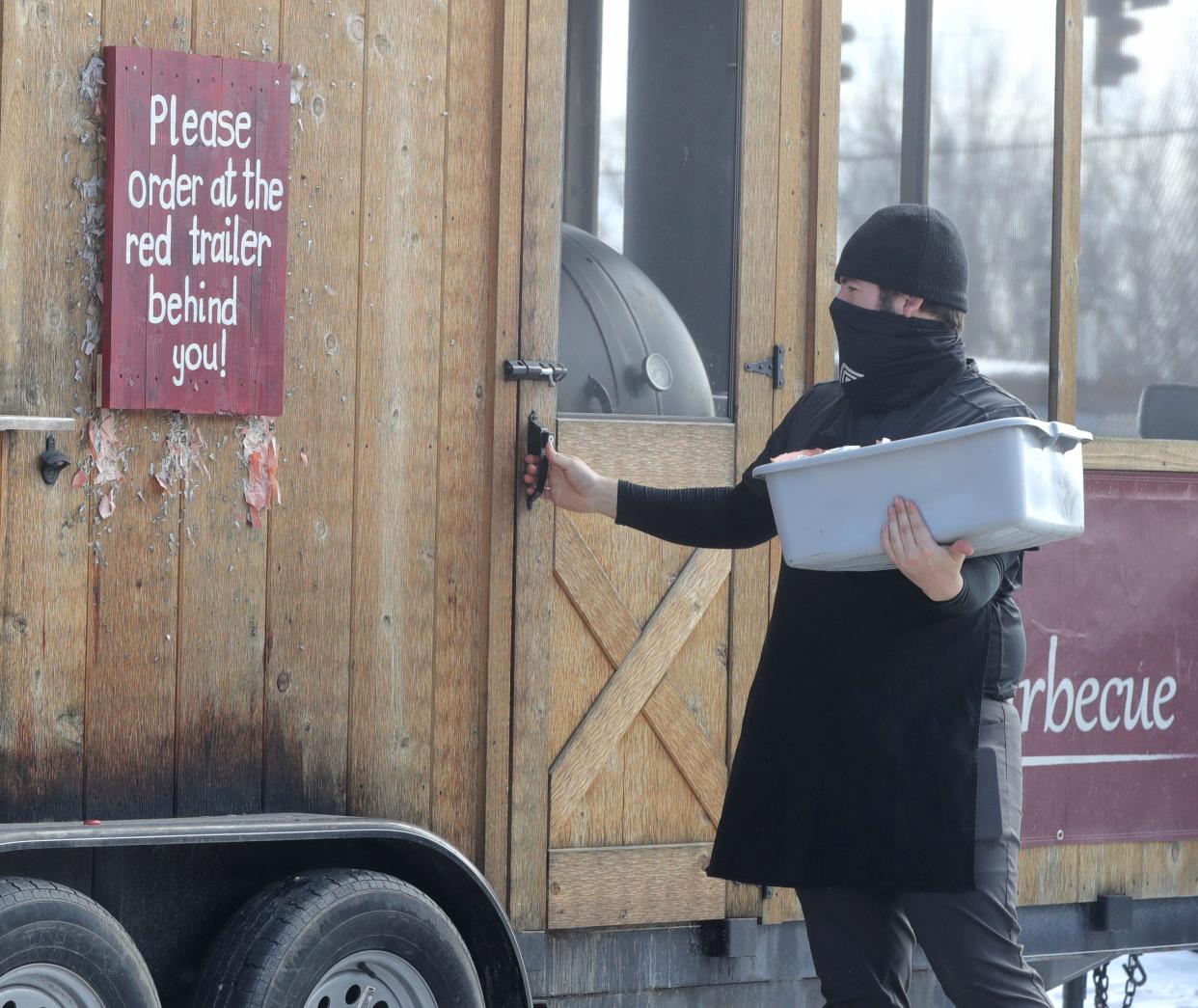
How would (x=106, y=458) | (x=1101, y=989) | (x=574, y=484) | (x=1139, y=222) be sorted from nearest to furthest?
(x=106, y=458)
(x=574, y=484)
(x=1139, y=222)
(x=1101, y=989)

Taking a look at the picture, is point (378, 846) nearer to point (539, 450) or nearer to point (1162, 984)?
point (539, 450)

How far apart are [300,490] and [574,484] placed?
2.06 ft

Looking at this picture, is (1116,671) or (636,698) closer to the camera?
(636,698)

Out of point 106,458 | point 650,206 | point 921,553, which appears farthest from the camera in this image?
point 650,206

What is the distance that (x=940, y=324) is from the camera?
3.68m

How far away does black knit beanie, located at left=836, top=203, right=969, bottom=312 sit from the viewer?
3.66 metres

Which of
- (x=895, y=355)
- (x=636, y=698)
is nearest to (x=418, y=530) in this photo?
(x=636, y=698)

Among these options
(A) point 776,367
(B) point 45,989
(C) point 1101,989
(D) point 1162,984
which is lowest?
(D) point 1162,984

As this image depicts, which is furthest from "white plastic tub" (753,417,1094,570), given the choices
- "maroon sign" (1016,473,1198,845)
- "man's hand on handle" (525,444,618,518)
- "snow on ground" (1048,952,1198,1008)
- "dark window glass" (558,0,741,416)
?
"snow on ground" (1048,952,1198,1008)

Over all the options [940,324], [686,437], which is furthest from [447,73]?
[940,324]

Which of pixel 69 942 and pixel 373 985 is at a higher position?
pixel 69 942

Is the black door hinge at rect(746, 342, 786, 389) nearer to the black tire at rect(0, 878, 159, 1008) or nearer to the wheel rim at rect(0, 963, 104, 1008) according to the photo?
the black tire at rect(0, 878, 159, 1008)

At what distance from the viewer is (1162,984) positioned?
8.72 meters

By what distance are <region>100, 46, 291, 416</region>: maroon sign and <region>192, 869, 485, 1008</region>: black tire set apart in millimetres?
1045
